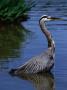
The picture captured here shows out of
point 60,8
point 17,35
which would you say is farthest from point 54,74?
point 60,8

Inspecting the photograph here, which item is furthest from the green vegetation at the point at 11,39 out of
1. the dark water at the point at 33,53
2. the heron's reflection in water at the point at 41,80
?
the heron's reflection in water at the point at 41,80

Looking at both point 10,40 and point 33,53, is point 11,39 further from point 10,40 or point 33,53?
point 33,53

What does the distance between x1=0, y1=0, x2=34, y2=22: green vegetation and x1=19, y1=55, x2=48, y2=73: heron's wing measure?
609cm

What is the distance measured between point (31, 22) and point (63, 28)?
1524mm

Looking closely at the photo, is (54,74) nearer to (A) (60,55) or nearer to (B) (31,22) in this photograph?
(A) (60,55)

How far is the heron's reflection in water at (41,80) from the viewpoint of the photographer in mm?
9444

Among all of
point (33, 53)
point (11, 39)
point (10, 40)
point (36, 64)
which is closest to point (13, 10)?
point (11, 39)

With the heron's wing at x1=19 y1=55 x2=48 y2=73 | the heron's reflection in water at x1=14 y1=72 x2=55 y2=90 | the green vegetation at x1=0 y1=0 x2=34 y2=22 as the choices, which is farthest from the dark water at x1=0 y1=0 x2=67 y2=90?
the green vegetation at x1=0 y1=0 x2=34 y2=22

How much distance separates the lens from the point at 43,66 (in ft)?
34.0

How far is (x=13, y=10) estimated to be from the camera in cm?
1680

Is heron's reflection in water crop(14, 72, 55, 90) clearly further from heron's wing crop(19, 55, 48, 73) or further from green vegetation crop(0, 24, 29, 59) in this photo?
green vegetation crop(0, 24, 29, 59)

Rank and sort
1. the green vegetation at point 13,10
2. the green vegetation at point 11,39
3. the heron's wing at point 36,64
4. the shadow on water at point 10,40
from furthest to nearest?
the green vegetation at point 13,10 < the green vegetation at point 11,39 < the shadow on water at point 10,40 < the heron's wing at point 36,64

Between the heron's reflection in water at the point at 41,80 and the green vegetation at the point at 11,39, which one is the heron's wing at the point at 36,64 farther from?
the green vegetation at the point at 11,39

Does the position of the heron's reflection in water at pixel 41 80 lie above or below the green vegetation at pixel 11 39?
below
